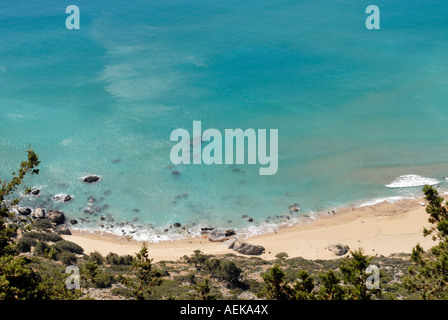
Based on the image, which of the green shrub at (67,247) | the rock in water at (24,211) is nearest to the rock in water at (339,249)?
the green shrub at (67,247)

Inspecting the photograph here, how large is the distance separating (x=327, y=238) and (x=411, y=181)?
16.4 metres

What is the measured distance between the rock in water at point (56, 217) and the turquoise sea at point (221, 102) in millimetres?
1563

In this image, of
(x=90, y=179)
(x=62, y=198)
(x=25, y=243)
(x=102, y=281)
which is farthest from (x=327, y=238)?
(x=62, y=198)

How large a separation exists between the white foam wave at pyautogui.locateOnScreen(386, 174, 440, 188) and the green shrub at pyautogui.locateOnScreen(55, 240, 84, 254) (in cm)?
3692

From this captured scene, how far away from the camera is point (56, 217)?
40.3m

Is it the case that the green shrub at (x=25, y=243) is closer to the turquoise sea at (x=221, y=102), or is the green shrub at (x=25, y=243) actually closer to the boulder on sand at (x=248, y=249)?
the turquoise sea at (x=221, y=102)

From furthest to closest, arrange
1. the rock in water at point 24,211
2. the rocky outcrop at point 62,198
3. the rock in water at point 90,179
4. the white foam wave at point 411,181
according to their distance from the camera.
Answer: the rock in water at point 90,179 < the white foam wave at point 411,181 < the rocky outcrop at point 62,198 < the rock in water at point 24,211

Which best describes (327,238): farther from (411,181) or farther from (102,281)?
(102,281)

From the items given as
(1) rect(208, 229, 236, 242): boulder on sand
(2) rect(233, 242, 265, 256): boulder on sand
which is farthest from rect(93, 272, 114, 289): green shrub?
(1) rect(208, 229, 236, 242): boulder on sand

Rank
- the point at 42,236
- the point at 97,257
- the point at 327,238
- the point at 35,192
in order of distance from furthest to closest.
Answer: the point at 35,192
the point at 327,238
the point at 42,236
the point at 97,257

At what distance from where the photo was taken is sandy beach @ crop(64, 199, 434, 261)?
36.3 metres

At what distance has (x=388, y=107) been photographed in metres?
59.0

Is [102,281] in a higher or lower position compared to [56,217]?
lower

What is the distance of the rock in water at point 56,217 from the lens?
40312 millimetres
